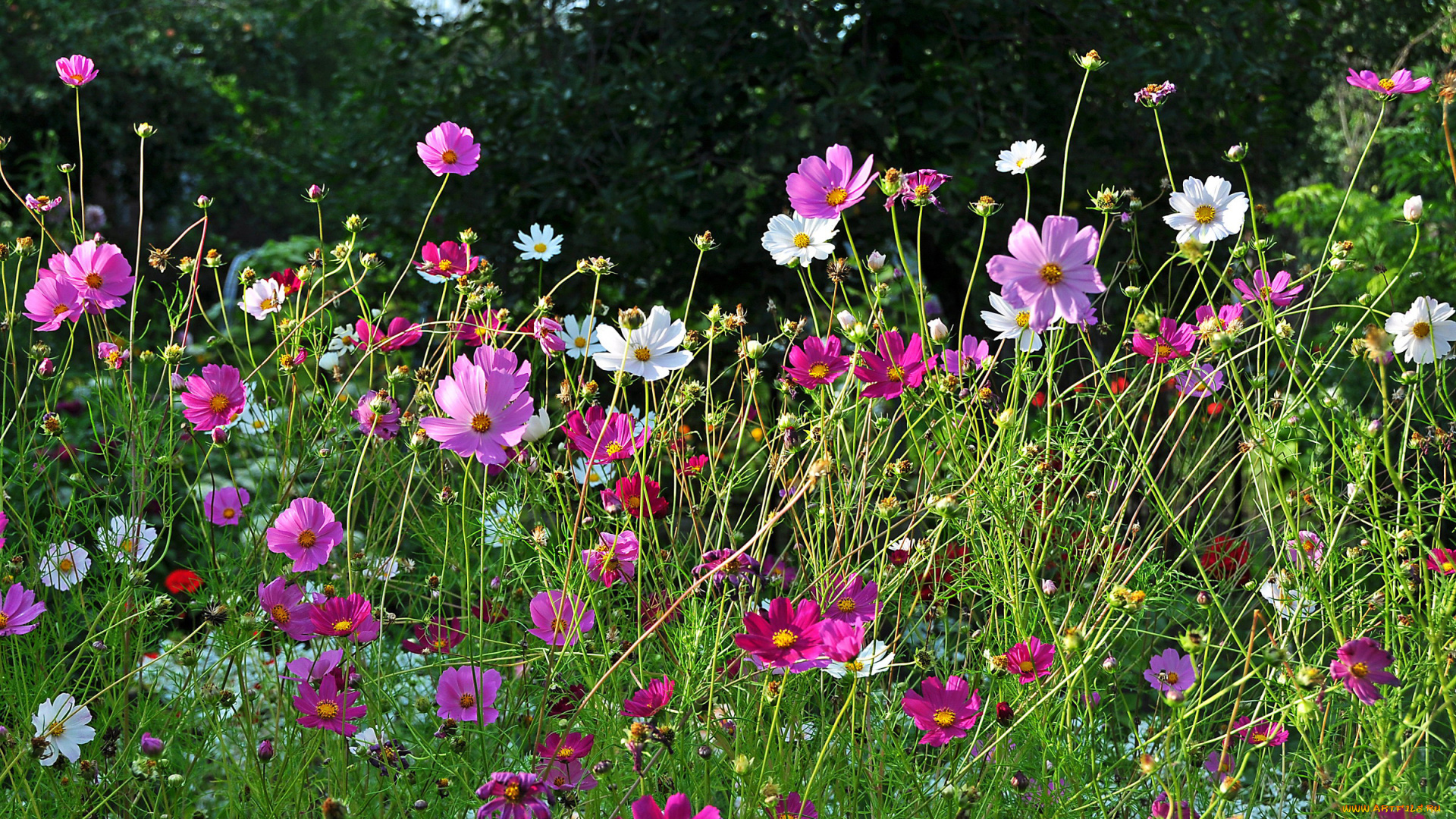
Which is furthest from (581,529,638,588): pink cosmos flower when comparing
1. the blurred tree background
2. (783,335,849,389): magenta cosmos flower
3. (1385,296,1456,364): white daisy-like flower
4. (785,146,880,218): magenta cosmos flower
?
the blurred tree background

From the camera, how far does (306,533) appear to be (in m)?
1.19

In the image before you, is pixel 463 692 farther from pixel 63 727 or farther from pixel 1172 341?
pixel 1172 341

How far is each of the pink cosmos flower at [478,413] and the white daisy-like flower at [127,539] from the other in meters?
0.42

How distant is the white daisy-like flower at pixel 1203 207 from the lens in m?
1.24

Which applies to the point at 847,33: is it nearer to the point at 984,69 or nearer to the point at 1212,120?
the point at 984,69

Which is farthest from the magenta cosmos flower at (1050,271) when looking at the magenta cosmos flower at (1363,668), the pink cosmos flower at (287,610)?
the pink cosmos flower at (287,610)

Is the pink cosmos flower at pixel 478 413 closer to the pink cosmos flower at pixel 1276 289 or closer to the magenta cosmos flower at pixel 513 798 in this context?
the magenta cosmos flower at pixel 513 798

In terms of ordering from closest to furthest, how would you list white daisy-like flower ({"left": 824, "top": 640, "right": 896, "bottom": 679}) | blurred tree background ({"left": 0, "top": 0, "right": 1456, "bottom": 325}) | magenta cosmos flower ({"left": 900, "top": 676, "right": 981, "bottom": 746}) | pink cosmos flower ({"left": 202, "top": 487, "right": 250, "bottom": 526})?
white daisy-like flower ({"left": 824, "top": 640, "right": 896, "bottom": 679}), magenta cosmos flower ({"left": 900, "top": 676, "right": 981, "bottom": 746}), pink cosmos flower ({"left": 202, "top": 487, "right": 250, "bottom": 526}), blurred tree background ({"left": 0, "top": 0, "right": 1456, "bottom": 325})

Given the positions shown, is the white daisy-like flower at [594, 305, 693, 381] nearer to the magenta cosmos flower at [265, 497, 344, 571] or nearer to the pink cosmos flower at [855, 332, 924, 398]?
the pink cosmos flower at [855, 332, 924, 398]

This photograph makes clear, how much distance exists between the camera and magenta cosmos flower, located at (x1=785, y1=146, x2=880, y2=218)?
3.89 ft

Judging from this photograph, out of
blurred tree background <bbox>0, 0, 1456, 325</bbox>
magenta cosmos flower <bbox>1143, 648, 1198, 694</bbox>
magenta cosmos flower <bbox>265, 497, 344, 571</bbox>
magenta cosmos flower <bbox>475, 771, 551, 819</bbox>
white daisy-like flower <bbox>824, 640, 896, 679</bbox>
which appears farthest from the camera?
blurred tree background <bbox>0, 0, 1456, 325</bbox>

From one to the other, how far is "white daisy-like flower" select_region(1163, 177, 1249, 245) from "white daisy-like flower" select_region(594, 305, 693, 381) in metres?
0.55

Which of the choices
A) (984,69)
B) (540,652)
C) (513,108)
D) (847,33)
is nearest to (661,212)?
(513,108)

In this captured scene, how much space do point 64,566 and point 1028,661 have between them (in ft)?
3.69
